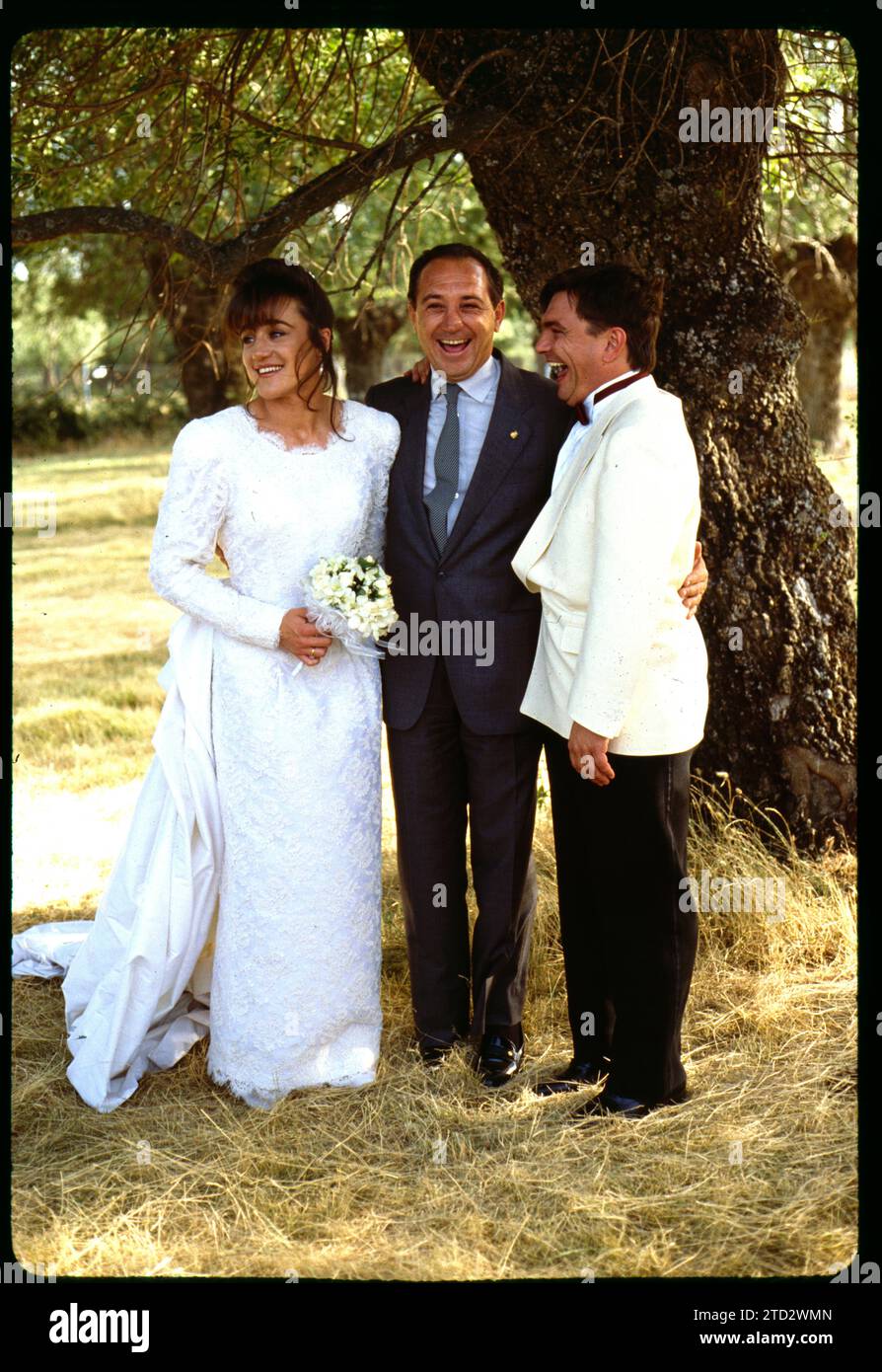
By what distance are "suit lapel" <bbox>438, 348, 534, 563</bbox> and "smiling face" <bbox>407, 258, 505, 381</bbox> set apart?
0.44 feet

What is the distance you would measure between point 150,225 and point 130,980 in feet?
7.82

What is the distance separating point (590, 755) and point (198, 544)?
4.04 ft

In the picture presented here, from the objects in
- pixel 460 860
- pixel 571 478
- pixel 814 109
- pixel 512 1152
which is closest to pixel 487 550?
pixel 571 478

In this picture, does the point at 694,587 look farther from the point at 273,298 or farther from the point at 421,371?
the point at 273,298

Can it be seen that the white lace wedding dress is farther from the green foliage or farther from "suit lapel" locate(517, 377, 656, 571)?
the green foliage

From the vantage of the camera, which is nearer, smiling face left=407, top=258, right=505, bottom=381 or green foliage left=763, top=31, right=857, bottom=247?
smiling face left=407, top=258, right=505, bottom=381

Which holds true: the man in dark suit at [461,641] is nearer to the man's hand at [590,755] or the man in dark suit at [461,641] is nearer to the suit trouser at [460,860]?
the suit trouser at [460,860]

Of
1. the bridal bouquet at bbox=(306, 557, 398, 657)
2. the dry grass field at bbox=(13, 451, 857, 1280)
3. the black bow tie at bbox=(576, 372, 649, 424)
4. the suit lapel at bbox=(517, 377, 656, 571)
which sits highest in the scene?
the black bow tie at bbox=(576, 372, 649, 424)

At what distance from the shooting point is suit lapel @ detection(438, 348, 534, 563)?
3779 millimetres

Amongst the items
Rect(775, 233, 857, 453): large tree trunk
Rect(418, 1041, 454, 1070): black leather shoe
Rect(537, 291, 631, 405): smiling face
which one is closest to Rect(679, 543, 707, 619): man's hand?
Rect(537, 291, 631, 405): smiling face

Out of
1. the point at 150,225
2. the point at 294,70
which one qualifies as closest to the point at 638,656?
the point at 150,225

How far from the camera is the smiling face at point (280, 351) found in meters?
3.66

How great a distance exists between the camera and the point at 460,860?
162 inches

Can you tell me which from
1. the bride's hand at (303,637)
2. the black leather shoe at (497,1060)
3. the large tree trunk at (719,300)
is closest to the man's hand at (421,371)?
the bride's hand at (303,637)
